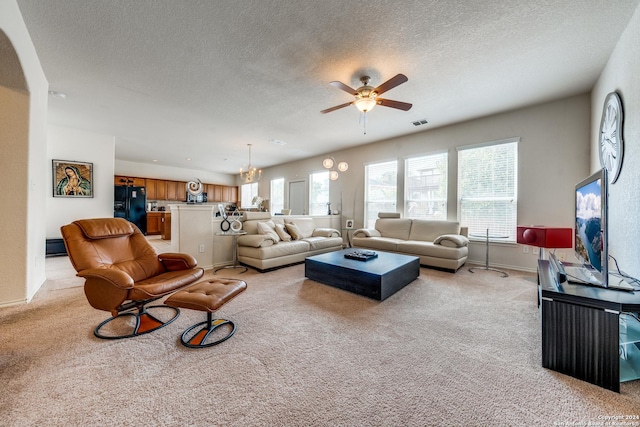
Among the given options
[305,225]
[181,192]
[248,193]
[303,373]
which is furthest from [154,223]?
[303,373]

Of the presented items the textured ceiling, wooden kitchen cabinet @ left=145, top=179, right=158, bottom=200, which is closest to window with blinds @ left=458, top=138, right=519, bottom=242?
the textured ceiling

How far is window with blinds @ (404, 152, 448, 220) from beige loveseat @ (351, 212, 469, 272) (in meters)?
0.38

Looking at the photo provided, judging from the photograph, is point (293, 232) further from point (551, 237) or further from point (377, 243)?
point (551, 237)

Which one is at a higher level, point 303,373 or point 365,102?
point 365,102

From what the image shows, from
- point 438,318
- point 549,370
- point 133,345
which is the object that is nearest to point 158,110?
point 133,345

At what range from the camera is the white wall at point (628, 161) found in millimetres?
→ 1976

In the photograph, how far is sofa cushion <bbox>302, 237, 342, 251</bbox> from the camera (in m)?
4.70

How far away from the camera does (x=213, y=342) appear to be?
1845 millimetres

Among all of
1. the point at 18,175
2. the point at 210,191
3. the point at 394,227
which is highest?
the point at 210,191

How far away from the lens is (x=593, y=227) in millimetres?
1678

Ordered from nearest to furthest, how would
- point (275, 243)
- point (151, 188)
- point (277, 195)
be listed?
point (275, 243) < point (151, 188) < point (277, 195)

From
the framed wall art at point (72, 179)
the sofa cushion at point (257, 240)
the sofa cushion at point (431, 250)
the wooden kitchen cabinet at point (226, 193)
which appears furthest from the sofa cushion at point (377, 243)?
the wooden kitchen cabinet at point (226, 193)

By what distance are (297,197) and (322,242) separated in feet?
11.5

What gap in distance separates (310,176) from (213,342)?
246 inches
